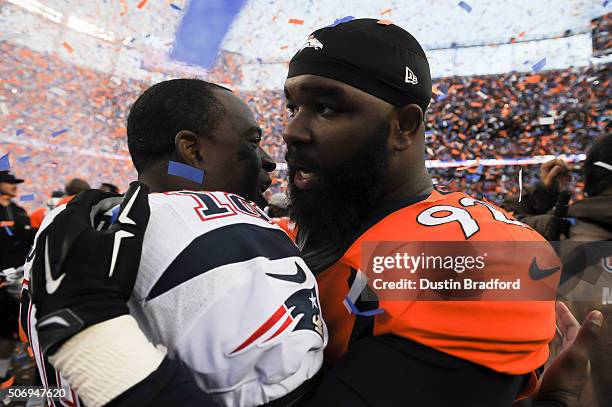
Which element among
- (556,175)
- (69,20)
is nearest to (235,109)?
(556,175)

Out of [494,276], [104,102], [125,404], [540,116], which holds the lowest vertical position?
[104,102]

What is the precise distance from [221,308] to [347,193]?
0.53 meters

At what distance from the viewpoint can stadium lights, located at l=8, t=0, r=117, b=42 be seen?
9547 millimetres

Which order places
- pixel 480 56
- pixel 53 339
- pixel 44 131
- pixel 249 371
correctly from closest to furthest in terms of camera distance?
pixel 53 339 → pixel 249 371 → pixel 44 131 → pixel 480 56

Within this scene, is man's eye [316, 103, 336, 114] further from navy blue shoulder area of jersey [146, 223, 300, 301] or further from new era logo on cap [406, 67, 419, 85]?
navy blue shoulder area of jersey [146, 223, 300, 301]

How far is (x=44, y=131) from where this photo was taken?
969 centimetres

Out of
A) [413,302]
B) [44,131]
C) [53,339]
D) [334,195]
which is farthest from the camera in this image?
[44,131]

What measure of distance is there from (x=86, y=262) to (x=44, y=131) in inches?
413

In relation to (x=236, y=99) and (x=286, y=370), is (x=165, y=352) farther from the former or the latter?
(x=236, y=99)

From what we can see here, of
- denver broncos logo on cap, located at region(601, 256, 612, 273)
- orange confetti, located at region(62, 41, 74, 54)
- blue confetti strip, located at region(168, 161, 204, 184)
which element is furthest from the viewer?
orange confetti, located at region(62, 41, 74, 54)

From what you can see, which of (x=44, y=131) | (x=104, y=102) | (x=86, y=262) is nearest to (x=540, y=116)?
(x=104, y=102)

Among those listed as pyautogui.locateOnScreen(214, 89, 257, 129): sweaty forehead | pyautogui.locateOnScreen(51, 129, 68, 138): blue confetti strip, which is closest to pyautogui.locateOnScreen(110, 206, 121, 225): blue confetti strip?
pyautogui.locateOnScreen(214, 89, 257, 129): sweaty forehead

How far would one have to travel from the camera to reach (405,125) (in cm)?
116

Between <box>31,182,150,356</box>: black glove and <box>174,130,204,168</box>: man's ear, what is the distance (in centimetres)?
40
